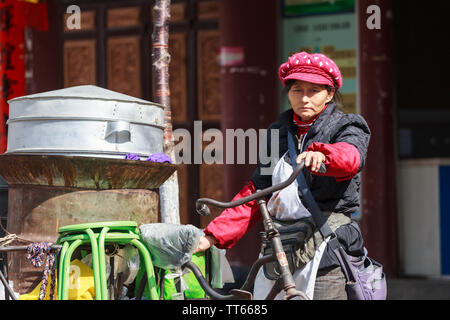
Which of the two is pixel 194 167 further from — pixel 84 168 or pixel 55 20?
pixel 84 168

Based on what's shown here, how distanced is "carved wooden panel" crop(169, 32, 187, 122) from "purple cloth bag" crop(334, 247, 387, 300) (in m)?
6.06

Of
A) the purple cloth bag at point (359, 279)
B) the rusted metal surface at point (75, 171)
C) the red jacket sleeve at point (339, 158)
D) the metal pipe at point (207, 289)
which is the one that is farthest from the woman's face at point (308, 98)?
the rusted metal surface at point (75, 171)

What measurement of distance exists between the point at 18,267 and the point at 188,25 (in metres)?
5.55

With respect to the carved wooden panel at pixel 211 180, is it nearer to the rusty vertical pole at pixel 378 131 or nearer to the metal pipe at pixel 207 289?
the rusty vertical pole at pixel 378 131

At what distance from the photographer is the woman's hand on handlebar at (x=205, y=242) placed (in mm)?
3320

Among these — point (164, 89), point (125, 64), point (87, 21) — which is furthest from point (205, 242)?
point (87, 21)

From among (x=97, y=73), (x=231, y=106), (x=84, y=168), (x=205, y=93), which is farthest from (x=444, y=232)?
(x=84, y=168)

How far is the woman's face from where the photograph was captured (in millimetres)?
3254

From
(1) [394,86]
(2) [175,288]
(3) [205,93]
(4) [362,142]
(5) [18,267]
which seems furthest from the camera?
(3) [205,93]

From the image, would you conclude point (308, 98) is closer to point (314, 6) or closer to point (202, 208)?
point (202, 208)

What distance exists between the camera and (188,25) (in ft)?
29.8

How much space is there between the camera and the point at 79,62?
9.76 meters

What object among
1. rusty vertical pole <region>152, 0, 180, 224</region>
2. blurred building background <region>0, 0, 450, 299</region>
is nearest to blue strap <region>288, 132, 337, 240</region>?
rusty vertical pole <region>152, 0, 180, 224</region>

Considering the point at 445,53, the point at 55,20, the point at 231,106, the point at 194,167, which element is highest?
the point at 55,20
